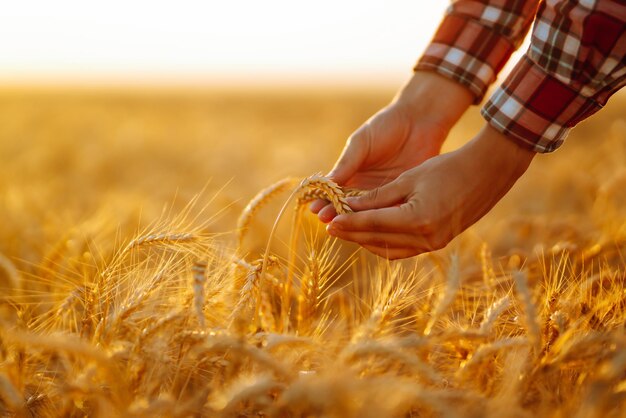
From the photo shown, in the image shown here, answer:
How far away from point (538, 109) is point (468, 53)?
482 millimetres

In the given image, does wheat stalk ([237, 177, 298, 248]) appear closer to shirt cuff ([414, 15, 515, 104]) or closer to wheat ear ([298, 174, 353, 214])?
wheat ear ([298, 174, 353, 214])

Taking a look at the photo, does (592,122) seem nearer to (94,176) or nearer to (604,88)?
(94,176)

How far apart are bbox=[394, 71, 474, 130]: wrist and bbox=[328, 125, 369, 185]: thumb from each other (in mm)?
224

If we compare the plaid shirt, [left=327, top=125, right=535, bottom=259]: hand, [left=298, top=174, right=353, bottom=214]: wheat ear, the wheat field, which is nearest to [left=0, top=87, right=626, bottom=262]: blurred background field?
the wheat field

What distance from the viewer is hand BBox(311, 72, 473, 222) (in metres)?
1.78

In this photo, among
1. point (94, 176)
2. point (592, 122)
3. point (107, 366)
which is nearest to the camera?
point (107, 366)

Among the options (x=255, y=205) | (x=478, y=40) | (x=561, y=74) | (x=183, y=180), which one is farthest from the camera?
(x=183, y=180)

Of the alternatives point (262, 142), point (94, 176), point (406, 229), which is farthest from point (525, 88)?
point (262, 142)

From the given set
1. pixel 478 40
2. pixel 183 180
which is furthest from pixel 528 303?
pixel 183 180

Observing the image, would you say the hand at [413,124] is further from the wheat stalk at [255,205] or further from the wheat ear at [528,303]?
the wheat ear at [528,303]

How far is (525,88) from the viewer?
141 centimetres

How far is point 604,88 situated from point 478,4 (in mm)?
601

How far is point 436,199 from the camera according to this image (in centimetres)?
136

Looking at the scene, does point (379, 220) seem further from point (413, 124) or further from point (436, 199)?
point (413, 124)
